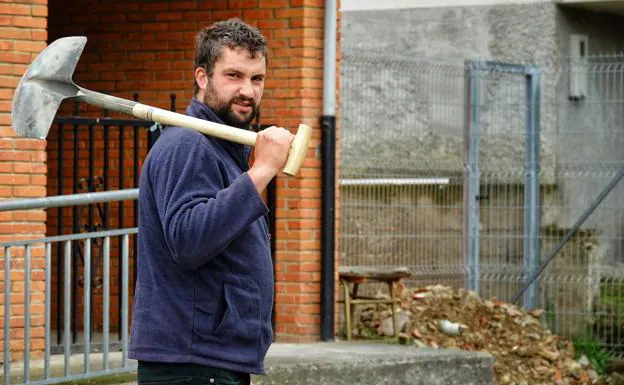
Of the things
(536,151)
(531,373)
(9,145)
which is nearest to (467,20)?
(536,151)

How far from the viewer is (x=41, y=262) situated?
8.50 metres

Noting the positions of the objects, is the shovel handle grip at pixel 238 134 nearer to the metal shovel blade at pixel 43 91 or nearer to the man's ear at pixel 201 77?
the man's ear at pixel 201 77

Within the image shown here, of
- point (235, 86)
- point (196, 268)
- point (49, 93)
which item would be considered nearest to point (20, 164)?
point (49, 93)

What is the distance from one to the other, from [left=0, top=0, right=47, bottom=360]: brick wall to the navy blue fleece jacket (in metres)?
4.46

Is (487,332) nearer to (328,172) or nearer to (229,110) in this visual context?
(328,172)

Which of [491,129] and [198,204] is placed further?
[491,129]

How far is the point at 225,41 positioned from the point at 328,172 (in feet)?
20.4

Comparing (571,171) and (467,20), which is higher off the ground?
(467,20)

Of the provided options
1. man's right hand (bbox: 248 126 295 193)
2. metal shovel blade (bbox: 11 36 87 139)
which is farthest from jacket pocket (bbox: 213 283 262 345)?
metal shovel blade (bbox: 11 36 87 139)

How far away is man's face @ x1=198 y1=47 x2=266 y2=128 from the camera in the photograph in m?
4.13

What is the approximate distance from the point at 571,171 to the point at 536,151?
1.40 feet

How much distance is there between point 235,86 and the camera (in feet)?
13.6

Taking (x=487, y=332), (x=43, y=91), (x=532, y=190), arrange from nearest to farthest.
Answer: (x=43, y=91), (x=487, y=332), (x=532, y=190)

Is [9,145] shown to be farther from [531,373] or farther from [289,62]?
[531,373]
